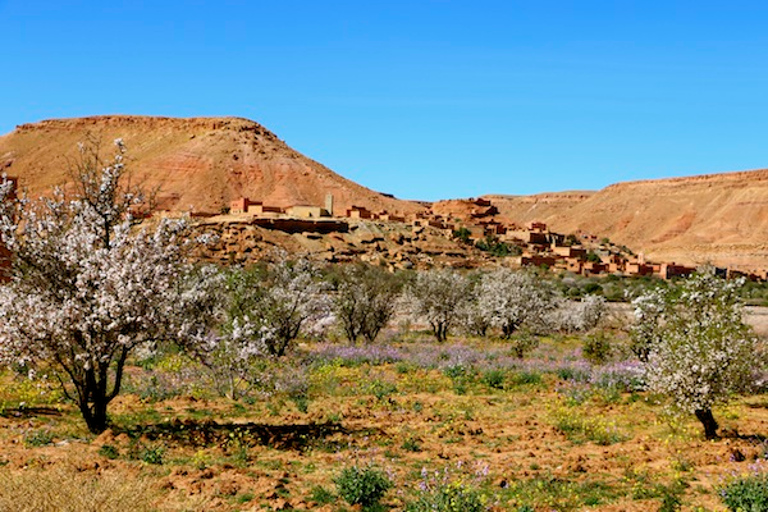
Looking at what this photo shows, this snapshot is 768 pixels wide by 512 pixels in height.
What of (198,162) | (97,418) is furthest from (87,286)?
(198,162)

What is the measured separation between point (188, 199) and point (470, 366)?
10096 cm

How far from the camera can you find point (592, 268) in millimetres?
84188

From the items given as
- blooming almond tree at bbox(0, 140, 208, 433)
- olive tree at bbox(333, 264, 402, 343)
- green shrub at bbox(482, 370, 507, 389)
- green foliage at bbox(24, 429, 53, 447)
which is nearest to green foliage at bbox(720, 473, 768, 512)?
blooming almond tree at bbox(0, 140, 208, 433)

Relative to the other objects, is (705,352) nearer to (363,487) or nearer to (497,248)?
(363,487)

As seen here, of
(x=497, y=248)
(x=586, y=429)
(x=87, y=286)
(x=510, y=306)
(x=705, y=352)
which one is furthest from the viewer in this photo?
(x=497, y=248)

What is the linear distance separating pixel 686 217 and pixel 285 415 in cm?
15288

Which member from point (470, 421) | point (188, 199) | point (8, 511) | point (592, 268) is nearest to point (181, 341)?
point (8, 511)

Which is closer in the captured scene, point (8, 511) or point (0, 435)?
point (8, 511)

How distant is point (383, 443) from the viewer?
13.1 m

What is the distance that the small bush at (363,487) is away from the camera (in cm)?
921

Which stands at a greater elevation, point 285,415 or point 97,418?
point 97,418

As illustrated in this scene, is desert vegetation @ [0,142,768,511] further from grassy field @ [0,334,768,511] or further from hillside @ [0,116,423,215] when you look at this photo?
hillside @ [0,116,423,215]

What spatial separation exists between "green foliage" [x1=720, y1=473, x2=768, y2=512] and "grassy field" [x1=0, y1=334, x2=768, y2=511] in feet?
1.52

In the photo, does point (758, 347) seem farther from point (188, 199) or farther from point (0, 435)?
point (188, 199)
